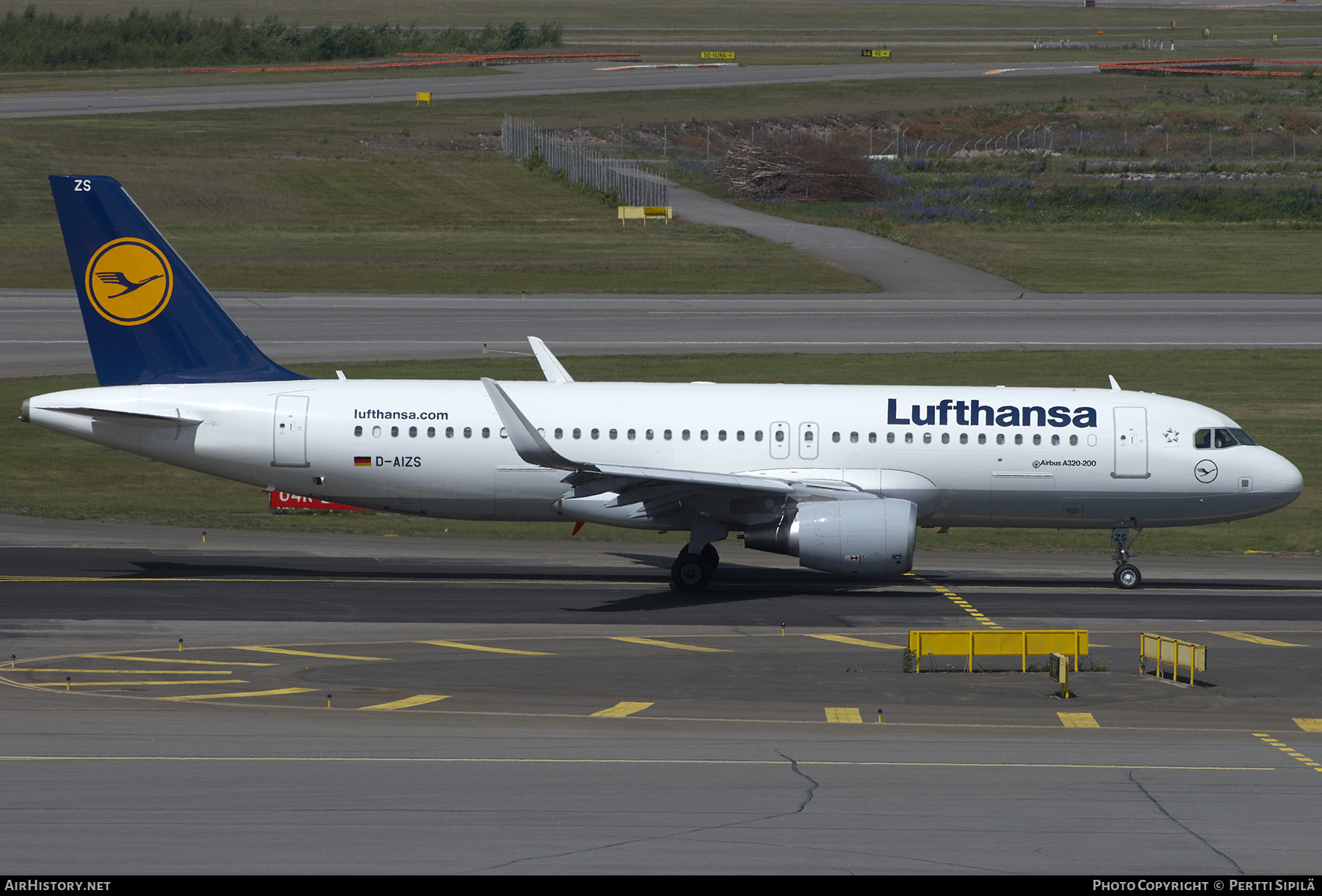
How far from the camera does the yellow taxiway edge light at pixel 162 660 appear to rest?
23.5 m

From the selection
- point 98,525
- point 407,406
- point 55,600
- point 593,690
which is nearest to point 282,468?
point 407,406

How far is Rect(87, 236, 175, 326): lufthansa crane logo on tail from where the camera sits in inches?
1228

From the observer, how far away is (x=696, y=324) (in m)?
62.2

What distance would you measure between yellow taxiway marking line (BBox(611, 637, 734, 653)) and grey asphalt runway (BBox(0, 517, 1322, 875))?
83 millimetres

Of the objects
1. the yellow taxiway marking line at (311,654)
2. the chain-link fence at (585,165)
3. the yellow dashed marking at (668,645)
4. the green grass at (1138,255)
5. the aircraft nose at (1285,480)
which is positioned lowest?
the yellow dashed marking at (668,645)

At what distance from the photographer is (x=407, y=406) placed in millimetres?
30922

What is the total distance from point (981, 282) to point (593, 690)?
185 feet

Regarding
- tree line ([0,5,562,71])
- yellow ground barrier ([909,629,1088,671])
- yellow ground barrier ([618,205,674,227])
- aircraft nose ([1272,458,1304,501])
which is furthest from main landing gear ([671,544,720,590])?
tree line ([0,5,562,71])

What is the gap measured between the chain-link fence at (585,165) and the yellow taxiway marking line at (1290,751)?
7673 centimetres

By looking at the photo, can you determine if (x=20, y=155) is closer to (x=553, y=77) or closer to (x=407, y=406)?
(x=553, y=77)

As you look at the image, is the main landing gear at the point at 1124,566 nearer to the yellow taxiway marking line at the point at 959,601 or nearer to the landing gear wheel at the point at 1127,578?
the landing gear wheel at the point at 1127,578

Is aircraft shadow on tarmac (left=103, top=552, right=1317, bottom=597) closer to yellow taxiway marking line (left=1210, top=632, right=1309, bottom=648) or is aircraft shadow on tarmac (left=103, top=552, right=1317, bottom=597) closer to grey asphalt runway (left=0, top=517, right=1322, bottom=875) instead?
grey asphalt runway (left=0, top=517, right=1322, bottom=875)

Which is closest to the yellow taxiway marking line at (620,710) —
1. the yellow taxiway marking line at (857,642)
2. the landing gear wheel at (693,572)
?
the yellow taxiway marking line at (857,642)

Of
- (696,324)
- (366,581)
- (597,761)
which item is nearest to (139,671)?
(366,581)
